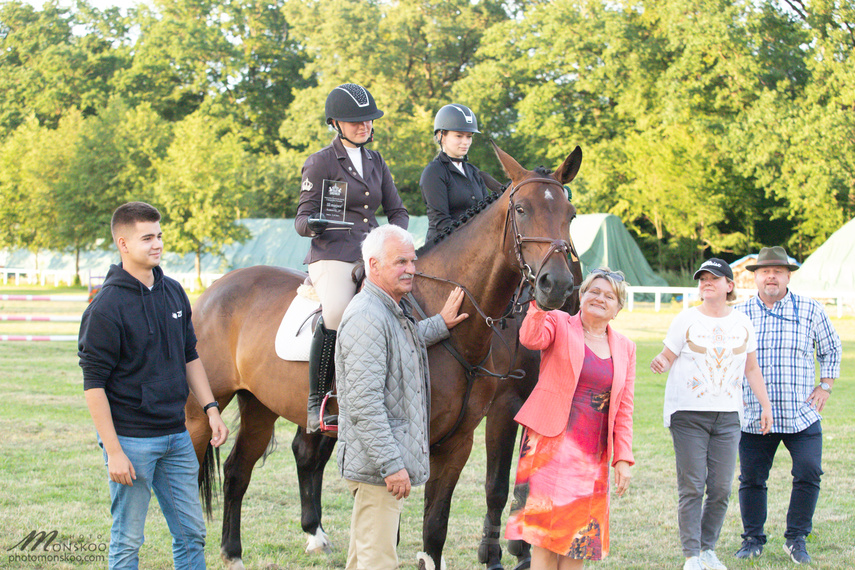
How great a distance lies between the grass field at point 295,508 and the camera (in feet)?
17.0

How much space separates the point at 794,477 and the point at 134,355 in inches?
182

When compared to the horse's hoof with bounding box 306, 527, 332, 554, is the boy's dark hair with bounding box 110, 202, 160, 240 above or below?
above

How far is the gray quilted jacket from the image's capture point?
3105 mm

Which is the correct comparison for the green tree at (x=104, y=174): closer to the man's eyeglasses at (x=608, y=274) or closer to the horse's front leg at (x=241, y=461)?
the horse's front leg at (x=241, y=461)

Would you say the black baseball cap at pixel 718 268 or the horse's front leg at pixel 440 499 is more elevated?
the black baseball cap at pixel 718 268

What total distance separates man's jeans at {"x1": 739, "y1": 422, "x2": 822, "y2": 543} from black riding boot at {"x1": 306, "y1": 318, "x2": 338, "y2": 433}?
3144 millimetres

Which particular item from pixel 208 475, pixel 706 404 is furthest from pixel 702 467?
pixel 208 475

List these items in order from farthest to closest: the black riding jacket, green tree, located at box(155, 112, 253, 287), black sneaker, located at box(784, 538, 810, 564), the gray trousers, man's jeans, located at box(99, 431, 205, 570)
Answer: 1. green tree, located at box(155, 112, 253, 287)
2. the black riding jacket
3. black sneaker, located at box(784, 538, 810, 564)
4. the gray trousers
5. man's jeans, located at box(99, 431, 205, 570)

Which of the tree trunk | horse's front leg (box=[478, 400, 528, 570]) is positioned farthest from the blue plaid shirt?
the tree trunk

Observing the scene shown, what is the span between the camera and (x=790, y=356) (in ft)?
17.8

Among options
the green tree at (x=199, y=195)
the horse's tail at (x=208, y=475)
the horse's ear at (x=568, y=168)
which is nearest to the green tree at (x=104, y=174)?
the green tree at (x=199, y=195)

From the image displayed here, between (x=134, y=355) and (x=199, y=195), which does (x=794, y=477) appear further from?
(x=199, y=195)

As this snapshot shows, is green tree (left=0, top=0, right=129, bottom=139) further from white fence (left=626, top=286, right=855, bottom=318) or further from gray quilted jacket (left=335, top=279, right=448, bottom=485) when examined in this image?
gray quilted jacket (left=335, top=279, right=448, bottom=485)

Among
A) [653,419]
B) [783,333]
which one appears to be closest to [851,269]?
[653,419]
